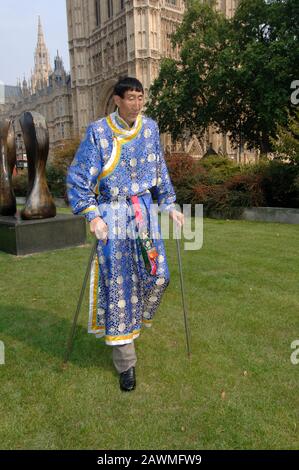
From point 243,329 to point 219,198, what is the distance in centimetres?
867

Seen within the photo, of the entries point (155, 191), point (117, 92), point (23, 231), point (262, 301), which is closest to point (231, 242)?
point (262, 301)

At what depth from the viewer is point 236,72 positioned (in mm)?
19047

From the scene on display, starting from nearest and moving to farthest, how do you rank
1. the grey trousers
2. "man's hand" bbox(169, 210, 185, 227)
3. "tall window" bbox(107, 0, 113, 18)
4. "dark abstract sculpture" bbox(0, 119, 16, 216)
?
the grey trousers < "man's hand" bbox(169, 210, 185, 227) < "dark abstract sculpture" bbox(0, 119, 16, 216) < "tall window" bbox(107, 0, 113, 18)

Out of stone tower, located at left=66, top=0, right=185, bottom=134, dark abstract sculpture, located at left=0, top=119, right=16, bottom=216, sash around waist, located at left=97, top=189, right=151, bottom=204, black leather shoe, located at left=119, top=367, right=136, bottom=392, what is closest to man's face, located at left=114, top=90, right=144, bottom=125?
sash around waist, located at left=97, top=189, right=151, bottom=204

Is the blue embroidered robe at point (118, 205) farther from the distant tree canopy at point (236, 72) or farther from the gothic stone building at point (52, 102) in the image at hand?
the gothic stone building at point (52, 102)

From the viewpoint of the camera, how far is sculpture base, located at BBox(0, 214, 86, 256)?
24.5ft

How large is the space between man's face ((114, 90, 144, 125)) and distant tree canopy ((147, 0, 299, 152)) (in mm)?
16691

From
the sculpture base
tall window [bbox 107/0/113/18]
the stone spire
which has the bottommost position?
the sculpture base

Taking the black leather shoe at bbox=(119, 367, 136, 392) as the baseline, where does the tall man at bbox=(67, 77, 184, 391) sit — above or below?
above

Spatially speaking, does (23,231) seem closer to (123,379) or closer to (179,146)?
(123,379)

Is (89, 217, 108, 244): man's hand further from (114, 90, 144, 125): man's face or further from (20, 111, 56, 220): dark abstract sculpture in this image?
(20, 111, 56, 220): dark abstract sculpture

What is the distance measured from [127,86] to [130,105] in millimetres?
134

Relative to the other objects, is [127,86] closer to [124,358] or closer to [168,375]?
[124,358]

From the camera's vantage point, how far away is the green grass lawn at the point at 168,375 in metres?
2.39
